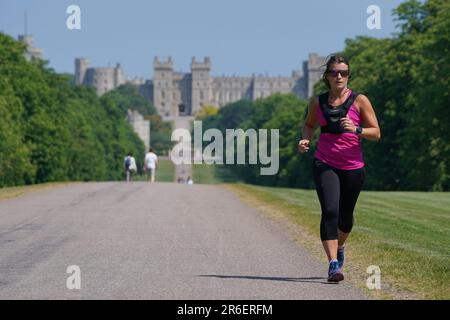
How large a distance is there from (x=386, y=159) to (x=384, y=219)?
35.7 meters

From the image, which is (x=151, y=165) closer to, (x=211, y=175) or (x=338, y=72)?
(x=338, y=72)

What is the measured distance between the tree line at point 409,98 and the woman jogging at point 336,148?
33.9 meters

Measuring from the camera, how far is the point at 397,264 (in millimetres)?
12047

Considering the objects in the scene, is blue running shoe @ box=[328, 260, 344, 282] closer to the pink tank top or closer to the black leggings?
the black leggings

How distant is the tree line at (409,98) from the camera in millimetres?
45812

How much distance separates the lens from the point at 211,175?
137125 millimetres

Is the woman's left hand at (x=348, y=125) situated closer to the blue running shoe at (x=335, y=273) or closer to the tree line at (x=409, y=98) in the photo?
the blue running shoe at (x=335, y=273)

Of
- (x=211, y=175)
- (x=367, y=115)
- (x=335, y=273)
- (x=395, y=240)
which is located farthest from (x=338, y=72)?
(x=211, y=175)

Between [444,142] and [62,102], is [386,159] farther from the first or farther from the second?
[62,102]

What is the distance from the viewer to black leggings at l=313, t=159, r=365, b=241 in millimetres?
10492

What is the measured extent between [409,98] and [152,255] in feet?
130

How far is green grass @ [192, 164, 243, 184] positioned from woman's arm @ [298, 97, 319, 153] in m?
103

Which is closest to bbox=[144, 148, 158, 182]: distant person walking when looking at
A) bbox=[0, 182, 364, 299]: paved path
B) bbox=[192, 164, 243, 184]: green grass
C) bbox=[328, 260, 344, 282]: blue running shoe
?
bbox=[0, 182, 364, 299]: paved path
